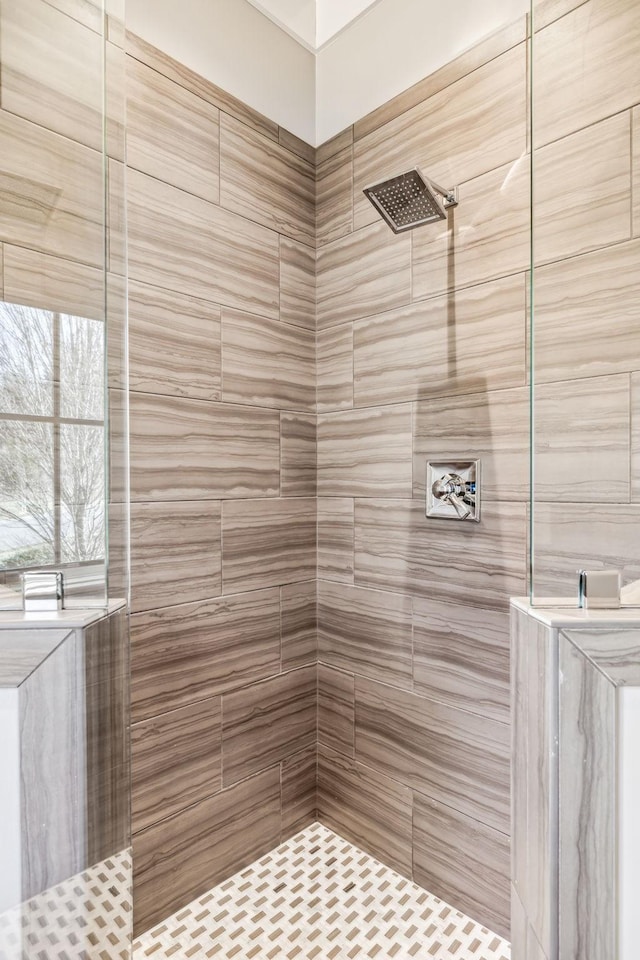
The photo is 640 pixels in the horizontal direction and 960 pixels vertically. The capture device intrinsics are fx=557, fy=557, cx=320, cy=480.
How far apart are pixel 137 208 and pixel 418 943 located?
1.84 metres

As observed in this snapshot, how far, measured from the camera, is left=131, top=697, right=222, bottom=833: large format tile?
1.31 m

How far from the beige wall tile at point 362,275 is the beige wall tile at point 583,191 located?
2.39 ft

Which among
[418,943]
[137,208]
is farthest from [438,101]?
[418,943]

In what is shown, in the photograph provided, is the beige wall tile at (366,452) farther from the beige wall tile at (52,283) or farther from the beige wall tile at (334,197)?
the beige wall tile at (52,283)

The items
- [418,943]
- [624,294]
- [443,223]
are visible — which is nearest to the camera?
[624,294]

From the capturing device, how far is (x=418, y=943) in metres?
1.30

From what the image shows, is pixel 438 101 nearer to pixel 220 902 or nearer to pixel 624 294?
pixel 624 294

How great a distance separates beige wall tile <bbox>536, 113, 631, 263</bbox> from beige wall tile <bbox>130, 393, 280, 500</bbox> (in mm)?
909

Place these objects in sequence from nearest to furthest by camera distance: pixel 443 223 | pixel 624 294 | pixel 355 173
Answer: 1. pixel 624 294
2. pixel 443 223
3. pixel 355 173

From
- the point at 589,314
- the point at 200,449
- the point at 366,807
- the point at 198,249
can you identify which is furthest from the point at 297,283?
the point at 366,807

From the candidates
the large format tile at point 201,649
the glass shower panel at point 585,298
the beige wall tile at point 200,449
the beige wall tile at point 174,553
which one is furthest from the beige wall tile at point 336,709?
the glass shower panel at point 585,298

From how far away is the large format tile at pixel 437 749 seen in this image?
4.29 feet

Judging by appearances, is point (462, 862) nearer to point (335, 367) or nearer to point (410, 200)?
point (335, 367)

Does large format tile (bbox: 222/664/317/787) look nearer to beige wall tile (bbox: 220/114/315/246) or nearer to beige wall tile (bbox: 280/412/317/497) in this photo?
beige wall tile (bbox: 280/412/317/497)
